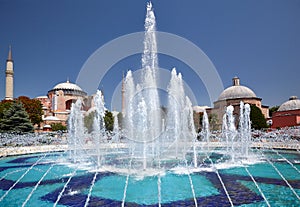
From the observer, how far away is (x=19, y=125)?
2145 cm

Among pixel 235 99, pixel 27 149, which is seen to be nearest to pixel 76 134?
pixel 27 149

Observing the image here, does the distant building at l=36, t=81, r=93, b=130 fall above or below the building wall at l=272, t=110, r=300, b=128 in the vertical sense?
above

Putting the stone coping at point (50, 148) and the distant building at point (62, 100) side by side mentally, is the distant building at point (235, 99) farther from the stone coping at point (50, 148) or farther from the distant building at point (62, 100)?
the distant building at point (62, 100)

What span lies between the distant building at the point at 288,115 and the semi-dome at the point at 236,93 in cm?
590

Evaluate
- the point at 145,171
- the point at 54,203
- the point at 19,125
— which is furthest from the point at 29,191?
the point at 19,125

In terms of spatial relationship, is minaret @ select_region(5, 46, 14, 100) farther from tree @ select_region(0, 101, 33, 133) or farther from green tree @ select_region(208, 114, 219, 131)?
green tree @ select_region(208, 114, 219, 131)

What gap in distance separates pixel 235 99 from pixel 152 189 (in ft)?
116

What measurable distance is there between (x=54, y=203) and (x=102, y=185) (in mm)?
1496

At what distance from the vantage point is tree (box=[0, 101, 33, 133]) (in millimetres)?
21094

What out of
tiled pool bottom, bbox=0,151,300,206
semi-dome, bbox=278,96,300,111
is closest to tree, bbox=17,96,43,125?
tiled pool bottom, bbox=0,151,300,206

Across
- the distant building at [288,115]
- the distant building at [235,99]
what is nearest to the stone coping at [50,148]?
the distant building at [288,115]

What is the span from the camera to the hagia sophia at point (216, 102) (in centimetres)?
3067

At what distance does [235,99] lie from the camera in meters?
38.6

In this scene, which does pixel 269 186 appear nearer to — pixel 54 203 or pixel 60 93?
pixel 54 203
